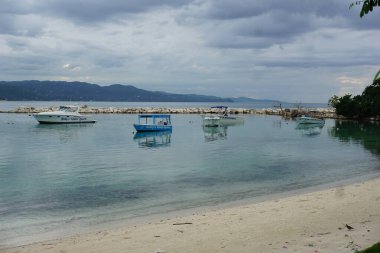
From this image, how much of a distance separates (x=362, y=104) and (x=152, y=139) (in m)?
58.4

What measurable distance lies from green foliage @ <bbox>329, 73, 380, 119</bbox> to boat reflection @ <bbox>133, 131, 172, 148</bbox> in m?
46.9

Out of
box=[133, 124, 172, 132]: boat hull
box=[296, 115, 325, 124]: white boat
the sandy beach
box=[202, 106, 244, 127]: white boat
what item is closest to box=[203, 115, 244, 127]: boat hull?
box=[202, 106, 244, 127]: white boat

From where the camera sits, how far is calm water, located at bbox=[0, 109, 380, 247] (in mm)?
16984

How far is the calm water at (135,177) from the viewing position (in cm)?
1698

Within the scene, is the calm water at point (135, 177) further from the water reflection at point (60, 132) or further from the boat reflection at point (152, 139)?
the water reflection at point (60, 132)

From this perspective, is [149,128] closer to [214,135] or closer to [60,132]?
[214,135]

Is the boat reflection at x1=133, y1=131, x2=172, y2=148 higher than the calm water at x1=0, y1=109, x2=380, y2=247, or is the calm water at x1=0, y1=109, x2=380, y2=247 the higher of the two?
the calm water at x1=0, y1=109, x2=380, y2=247

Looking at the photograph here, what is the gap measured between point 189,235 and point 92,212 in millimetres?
6143

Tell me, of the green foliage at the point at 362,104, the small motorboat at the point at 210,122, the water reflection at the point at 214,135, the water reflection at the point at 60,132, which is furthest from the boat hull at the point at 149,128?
the green foliage at the point at 362,104

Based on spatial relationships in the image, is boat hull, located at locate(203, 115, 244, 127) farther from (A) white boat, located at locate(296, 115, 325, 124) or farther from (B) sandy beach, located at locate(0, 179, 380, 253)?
(B) sandy beach, located at locate(0, 179, 380, 253)

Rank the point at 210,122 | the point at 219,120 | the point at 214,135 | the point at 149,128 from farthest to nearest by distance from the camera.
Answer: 1. the point at 219,120
2. the point at 210,122
3. the point at 149,128
4. the point at 214,135

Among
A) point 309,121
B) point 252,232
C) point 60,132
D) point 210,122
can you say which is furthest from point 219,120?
point 252,232

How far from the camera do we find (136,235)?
1277cm

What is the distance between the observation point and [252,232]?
41.5ft
